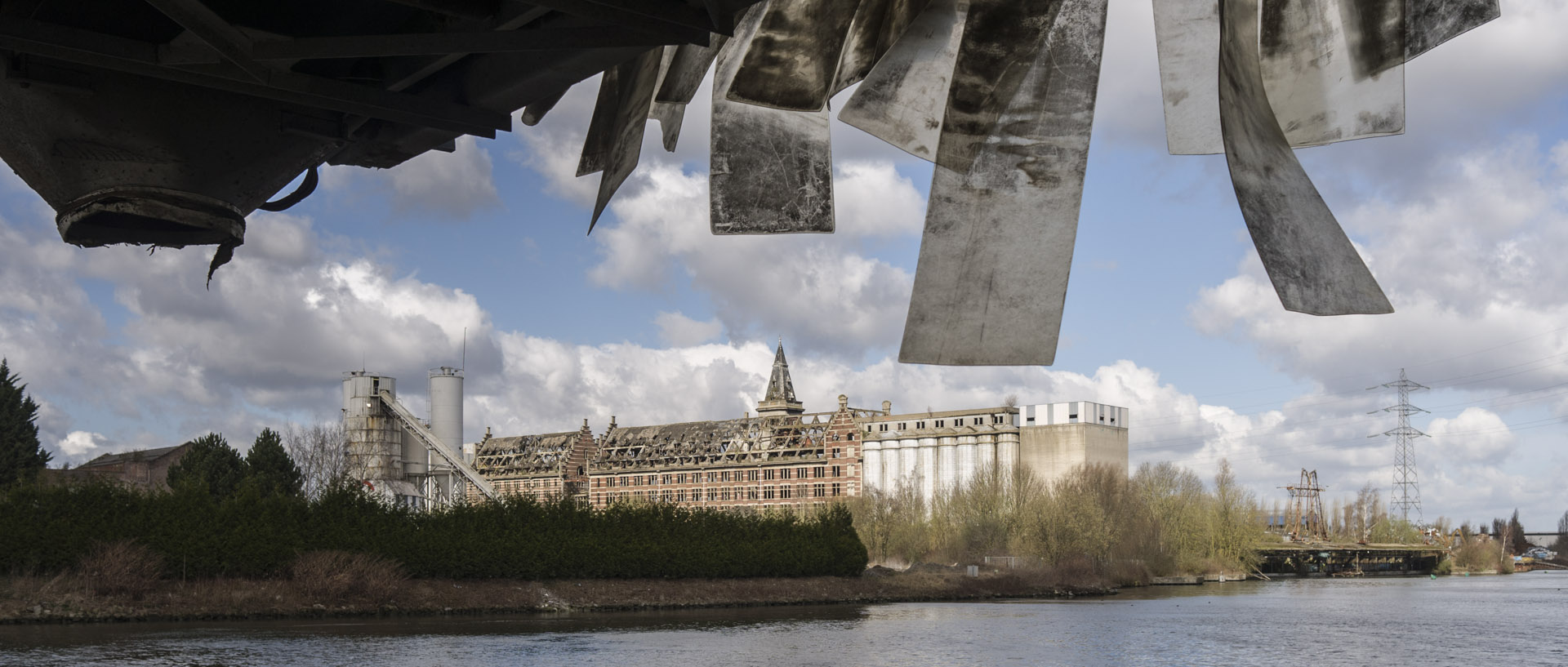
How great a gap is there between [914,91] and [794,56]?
30cm

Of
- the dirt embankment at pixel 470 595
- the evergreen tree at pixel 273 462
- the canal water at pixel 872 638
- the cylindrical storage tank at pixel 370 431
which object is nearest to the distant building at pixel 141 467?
the cylindrical storage tank at pixel 370 431

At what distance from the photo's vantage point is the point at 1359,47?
290cm

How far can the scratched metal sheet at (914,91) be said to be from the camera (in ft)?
9.27

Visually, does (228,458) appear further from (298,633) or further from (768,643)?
(768,643)

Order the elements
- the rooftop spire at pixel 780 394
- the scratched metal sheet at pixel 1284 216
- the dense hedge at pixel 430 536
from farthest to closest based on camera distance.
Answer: the rooftop spire at pixel 780 394
the dense hedge at pixel 430 536
the scratched metal sheet at pixel 1284 216

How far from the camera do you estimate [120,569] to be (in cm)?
4334

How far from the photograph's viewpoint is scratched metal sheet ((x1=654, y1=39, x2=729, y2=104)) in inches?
127

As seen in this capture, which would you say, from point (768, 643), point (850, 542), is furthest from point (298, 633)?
point (850, 542)

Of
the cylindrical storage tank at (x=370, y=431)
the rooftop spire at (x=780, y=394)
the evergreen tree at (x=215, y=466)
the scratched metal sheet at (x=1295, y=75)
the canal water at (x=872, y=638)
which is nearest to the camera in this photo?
the scratched metal sheet at (x=1295, y=75)

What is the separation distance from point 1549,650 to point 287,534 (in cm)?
4610

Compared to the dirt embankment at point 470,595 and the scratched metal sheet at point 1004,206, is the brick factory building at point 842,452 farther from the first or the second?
the scratched metal sheet at point 1004,206

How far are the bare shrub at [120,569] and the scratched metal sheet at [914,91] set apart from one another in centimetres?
4765

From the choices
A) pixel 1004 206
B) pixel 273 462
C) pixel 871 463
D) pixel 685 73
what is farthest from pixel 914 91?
pixel 871 463

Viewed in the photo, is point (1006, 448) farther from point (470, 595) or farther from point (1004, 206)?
point (1004, 206)
